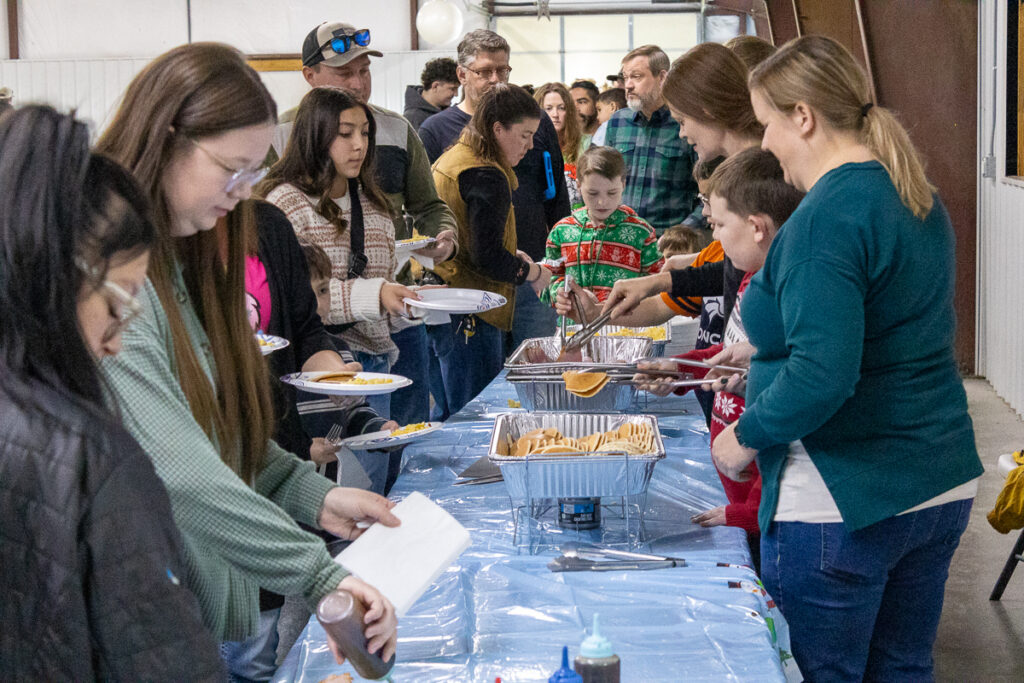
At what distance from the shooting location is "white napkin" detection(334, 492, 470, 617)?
3.18ft

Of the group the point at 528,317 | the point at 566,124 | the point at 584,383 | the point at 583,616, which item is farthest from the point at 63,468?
the point at 566,124

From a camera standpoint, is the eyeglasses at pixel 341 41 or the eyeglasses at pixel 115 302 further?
the eyeglasses at pixel 341 41

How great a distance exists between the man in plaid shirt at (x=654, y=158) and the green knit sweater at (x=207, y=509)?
9.73 ft

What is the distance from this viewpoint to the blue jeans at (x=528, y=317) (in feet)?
11.4

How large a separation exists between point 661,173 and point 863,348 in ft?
8.48

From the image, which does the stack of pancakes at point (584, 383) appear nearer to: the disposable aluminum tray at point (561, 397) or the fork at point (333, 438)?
the disposable aluminum tray at point (561, 397)

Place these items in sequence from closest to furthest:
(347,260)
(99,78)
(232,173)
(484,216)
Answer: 1. (232,173)
2. (347,260)
3. (484,216)
4. (99,78)

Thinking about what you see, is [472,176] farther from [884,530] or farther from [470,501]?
[884,530]

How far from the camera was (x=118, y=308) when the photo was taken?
0.69 meters

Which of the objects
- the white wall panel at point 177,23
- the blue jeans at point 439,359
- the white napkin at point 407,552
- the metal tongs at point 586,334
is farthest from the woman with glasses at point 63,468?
the white wall panel at point 177,23

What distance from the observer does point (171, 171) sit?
985 mm

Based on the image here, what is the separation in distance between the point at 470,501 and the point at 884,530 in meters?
0.72

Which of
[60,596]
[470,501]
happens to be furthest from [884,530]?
[60,596]

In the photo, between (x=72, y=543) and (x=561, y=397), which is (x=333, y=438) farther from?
(x=72, y=543)
